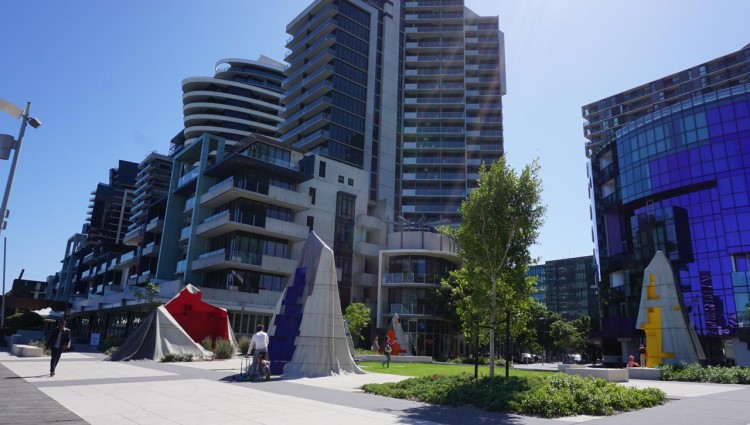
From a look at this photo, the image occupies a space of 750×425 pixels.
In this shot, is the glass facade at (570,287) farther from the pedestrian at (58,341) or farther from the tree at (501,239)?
the pedestrian at (58,341)

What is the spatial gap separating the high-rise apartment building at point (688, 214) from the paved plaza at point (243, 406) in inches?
1331

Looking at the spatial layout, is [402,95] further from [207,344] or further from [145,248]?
[207,344]

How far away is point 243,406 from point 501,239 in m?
11.1

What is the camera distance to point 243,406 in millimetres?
11477

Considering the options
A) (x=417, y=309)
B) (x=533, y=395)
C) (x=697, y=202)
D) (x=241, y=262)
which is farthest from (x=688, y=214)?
(x=533, y=395)

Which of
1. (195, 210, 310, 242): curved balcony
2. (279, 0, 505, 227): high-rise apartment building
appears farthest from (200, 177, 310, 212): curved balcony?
(279, 0, 505, 227): high-rise apartment building

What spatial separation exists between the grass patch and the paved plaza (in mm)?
438

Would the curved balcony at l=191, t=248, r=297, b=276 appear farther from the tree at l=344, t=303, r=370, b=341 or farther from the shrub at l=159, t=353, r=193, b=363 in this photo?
the shrub at l=159, t=353, r=193, b=363

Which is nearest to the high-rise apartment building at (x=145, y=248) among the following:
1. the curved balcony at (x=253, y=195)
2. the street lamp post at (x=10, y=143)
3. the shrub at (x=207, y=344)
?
the curved balcony at (x=253, y=195)

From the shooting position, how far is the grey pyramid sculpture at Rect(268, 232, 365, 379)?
65.3ft

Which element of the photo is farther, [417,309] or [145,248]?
[145,248]

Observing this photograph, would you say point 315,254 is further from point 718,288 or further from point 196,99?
point 196,99

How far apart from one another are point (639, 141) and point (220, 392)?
57.5m

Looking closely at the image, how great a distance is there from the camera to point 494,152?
90.9 metres
